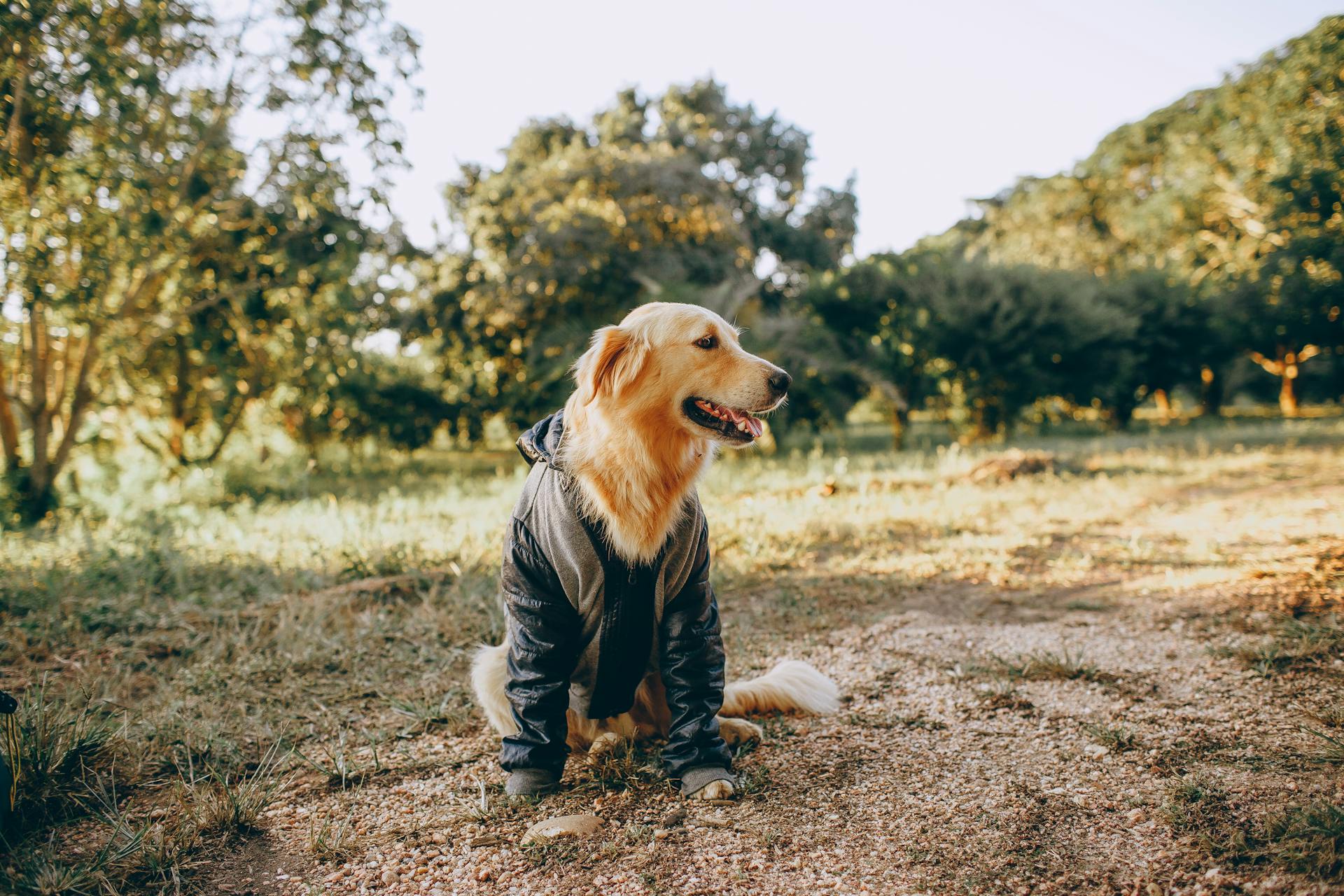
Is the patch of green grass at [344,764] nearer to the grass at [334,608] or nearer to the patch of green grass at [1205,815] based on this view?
the grass at [334,608]

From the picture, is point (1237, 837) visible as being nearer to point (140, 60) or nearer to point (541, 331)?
point (140, 60)

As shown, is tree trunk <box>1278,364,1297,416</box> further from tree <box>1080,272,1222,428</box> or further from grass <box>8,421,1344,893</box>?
grass <box>8,421,1344,893</box>

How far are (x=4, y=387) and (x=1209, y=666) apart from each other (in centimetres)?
1082

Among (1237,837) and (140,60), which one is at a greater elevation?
(140,60)

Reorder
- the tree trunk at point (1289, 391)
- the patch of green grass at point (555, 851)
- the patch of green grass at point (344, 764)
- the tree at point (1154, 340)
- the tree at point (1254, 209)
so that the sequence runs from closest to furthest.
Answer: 1. the patch of green grass at point (555, 851)
2. the patch of green grass at point (344, 764)
3. the tree at point (1154, 340)
4. the tree at point (1254, 209)
5. the tree trunk at point (1289, 391)

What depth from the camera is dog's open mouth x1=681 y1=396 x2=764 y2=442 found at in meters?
2.54

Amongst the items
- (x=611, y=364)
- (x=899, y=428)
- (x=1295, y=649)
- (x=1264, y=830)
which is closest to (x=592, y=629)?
(x=611, y=364)

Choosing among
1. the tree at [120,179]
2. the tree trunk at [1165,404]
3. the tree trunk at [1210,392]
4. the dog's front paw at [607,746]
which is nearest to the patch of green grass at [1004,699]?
the dog's front paw at [607,746]

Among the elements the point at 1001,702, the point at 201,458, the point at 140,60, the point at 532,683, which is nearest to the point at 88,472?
the point at 201,458

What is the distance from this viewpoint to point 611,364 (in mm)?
2496

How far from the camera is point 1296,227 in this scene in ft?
65.2

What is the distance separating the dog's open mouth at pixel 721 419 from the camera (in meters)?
2.54

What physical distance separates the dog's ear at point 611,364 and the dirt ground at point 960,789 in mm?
1380

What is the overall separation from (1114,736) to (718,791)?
58.2 inches
